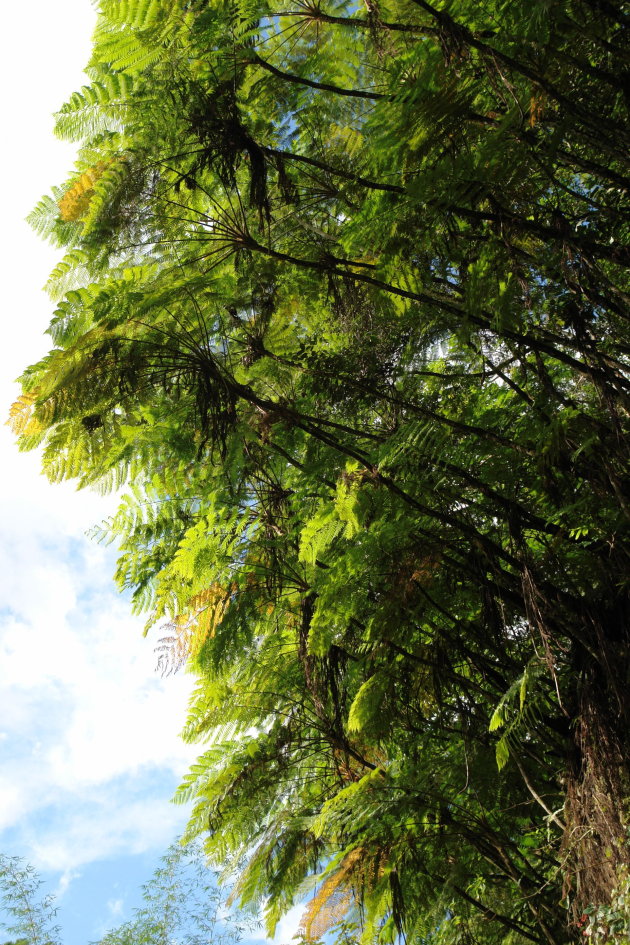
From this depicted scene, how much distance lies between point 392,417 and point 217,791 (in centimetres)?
250

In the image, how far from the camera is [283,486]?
4.27 m

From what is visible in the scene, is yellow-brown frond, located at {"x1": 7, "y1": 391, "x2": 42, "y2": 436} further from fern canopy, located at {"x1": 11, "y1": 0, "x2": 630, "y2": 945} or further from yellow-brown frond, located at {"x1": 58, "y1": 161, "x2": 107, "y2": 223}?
yellow-brown frond, located at {"x1": 58, "y1": 161, "x2": 107, "y2": 223}

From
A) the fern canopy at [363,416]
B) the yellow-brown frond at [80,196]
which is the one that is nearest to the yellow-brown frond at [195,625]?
the fern canopy at [363,416]

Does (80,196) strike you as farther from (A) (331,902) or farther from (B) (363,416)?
(A) (331,902)

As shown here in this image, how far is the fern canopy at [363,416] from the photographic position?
2.65 metres

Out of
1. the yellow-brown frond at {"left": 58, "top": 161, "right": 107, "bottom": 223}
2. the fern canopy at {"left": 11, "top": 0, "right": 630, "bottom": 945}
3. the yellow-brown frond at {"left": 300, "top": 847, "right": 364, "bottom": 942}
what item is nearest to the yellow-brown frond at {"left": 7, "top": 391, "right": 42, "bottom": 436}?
the fern canopy at {"left": 11, "top": 0, "right": 630, "bottom": 945}

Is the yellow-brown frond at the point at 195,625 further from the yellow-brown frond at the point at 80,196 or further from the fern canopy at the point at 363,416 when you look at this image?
the yellow-brown frond at the point at 80,196

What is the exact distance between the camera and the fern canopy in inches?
104

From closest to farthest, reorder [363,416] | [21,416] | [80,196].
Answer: [21,416]
[80,196]
[363,416]

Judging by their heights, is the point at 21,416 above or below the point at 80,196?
below

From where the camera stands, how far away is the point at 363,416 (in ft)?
15.0

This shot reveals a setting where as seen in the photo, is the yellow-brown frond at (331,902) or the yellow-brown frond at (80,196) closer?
the yellow-brown frond at (80,196)

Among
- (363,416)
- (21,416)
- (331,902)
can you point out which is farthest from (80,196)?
Result: (331,902)

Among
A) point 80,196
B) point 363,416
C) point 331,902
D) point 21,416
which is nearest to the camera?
point 21,416
